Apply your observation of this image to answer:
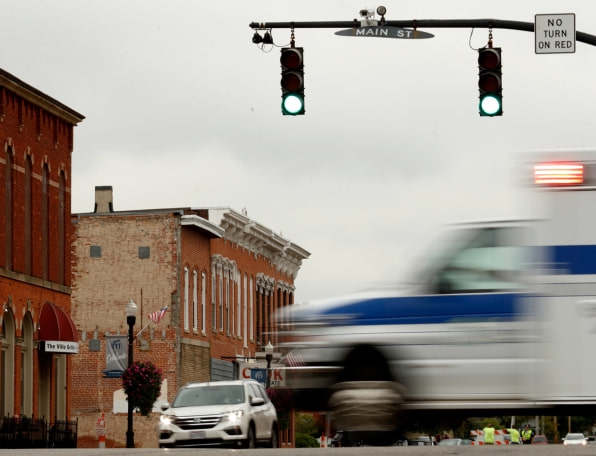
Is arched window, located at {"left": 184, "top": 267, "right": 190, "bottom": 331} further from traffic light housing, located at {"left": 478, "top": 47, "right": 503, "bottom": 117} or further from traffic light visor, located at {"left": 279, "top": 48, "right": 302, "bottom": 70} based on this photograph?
traffic light housing, located at {"left": 478, "top": 47, "right": 503, "bottom": 117}

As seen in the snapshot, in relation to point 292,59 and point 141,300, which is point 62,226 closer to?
point 141,300

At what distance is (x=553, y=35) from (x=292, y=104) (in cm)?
333

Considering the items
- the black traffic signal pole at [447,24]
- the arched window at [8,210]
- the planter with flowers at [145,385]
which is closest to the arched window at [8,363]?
the arched window at [8,210]

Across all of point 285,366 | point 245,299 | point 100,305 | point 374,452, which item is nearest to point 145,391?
point 100,305

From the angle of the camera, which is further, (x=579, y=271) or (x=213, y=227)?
(x=213, y=227)

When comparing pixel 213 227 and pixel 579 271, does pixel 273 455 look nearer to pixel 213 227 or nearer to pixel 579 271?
pixel 579 271

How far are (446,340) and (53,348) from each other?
27.5m

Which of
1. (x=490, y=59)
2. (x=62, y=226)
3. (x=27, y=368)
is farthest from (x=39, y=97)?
(x=490, y=59)

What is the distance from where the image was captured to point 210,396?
82.1 ft

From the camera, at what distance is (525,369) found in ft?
51.2

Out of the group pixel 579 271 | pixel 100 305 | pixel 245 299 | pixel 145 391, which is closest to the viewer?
pixel 579 271

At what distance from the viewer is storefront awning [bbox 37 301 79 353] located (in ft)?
137

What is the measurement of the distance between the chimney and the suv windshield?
128ft

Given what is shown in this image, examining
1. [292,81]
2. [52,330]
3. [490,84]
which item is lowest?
[52,330]
